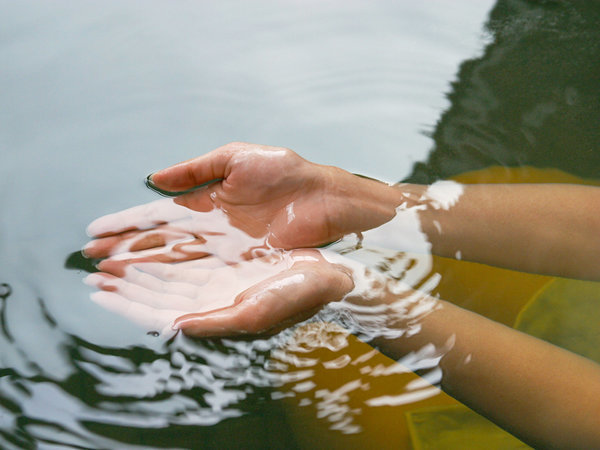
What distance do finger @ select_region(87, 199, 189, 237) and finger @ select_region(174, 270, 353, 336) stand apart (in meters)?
0.26

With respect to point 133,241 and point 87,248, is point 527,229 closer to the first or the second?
point 133,241

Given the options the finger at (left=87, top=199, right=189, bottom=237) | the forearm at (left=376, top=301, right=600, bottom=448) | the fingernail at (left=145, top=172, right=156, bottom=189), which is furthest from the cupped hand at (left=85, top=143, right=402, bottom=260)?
the forearm at (left=376, top=301, right=600, bottom=448)

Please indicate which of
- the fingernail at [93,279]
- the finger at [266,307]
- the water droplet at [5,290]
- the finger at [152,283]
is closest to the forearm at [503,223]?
the finger at [266,307]

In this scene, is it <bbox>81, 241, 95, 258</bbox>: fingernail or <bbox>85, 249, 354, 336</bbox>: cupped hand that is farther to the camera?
<bbox>81, 241, 95, 258</bbox>: fingernail

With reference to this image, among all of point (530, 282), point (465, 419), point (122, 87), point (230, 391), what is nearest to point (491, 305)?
point (530, 282)

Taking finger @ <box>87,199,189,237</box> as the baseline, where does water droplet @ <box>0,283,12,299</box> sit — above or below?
below

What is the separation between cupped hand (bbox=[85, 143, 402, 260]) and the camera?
1124mm

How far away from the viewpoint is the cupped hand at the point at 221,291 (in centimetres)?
95

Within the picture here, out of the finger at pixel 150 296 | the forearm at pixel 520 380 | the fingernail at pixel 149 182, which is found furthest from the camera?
the fingernail at pixel 149 182

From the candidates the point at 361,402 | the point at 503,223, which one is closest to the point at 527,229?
the point at 503,223

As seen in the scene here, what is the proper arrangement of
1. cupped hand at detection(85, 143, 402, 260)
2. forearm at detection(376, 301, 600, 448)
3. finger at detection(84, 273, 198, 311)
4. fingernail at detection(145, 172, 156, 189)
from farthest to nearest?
fingernail at detection(145, 172, 156, 189), cupped hand at detection(85, 143, 402, 260), finger at detection(84, 273, 198, 311), forearm at detection(376, 301, 600, 448)

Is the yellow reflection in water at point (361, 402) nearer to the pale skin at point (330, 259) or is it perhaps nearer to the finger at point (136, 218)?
the pale skin at point (330, 259)

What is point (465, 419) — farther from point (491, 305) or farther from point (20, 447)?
point (20, 447)

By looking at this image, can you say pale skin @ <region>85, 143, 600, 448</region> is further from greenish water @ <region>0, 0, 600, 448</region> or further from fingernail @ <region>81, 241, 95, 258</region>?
greenish water @ <region>0, 0, 600, 448</region>
